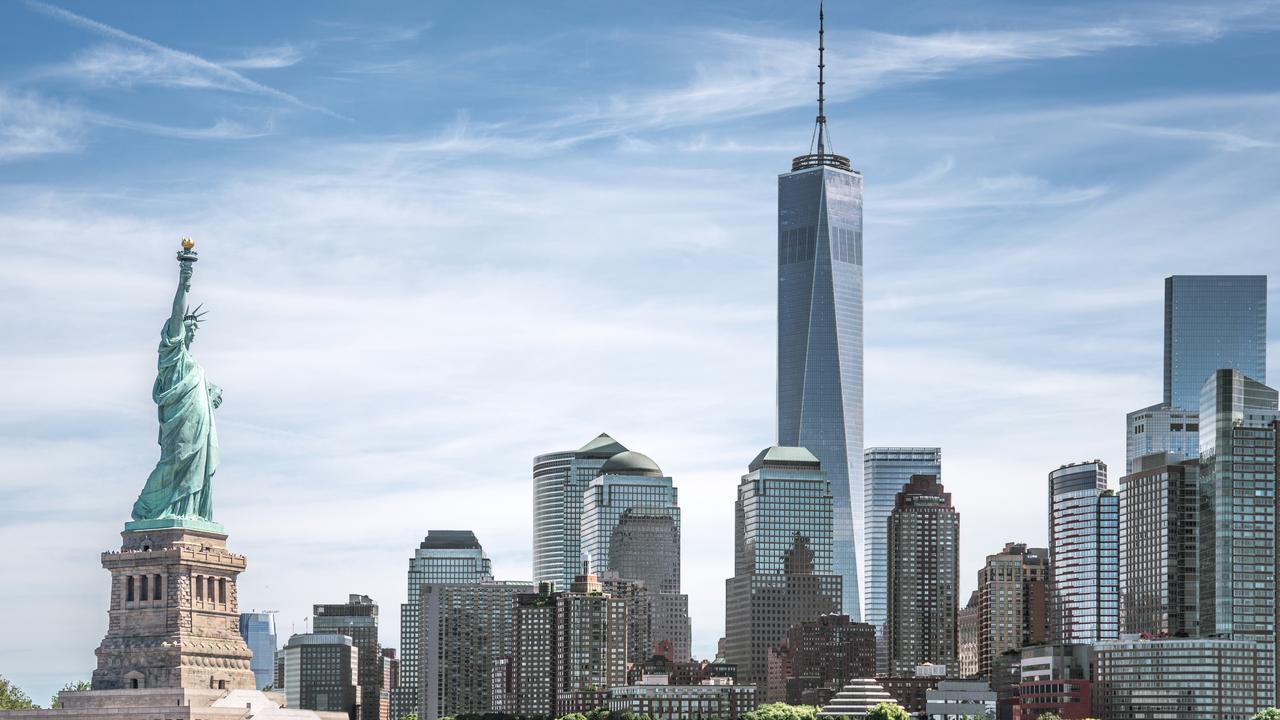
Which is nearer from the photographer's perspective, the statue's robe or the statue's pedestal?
the statue's pedestal

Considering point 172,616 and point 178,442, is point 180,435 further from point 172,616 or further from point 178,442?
point 172,616

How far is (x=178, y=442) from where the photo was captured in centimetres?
14588

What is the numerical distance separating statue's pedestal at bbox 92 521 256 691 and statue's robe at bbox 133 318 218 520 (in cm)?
184

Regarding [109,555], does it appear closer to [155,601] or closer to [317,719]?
[155,601]

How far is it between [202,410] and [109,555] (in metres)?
11.3

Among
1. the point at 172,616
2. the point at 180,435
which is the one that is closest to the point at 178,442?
the point at 180,435

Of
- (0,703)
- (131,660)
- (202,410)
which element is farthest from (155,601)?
(0,703)

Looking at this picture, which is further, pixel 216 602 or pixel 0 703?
pixel 0 703

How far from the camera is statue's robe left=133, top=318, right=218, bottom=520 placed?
478ft

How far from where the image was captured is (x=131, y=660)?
141125 millimetres

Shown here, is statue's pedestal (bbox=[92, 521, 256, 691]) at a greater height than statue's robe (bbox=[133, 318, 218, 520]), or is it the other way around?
statue's robe (bbox=[133, 318, 218, 520])

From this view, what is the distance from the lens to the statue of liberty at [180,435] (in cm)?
14575

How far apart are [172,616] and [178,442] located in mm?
11890

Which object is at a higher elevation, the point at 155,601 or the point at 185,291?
the point at 185,291
